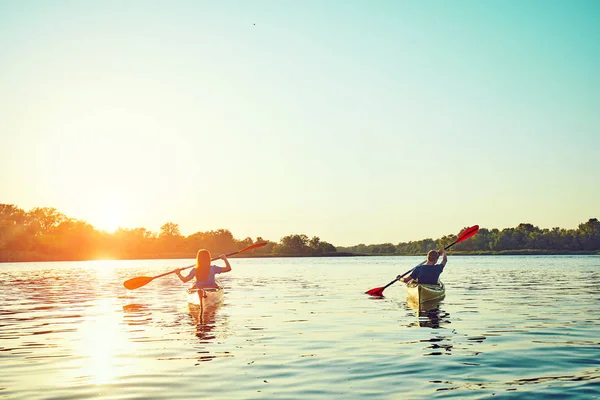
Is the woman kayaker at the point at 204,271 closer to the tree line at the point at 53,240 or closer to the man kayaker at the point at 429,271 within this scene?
the man kayaker at the point at 429,271

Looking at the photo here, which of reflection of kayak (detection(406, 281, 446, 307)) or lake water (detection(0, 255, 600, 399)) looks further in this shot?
reflection of kayak (detection(406, 281, 446, 307))

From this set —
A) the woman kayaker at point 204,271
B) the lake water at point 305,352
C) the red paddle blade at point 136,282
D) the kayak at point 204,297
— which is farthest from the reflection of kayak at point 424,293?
the red paddle blade at point 136,282

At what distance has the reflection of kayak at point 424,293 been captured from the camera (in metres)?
23.1

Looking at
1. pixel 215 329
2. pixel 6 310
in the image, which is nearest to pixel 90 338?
pixel 215 329

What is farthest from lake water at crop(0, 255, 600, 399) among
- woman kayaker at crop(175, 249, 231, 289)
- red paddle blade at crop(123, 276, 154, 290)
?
red paddle blade at crop(123, 276, 154, 290)

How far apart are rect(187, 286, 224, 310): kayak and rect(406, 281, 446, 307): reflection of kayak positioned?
290 inches

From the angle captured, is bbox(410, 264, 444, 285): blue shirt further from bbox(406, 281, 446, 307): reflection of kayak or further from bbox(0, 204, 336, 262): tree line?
bbox(0, 204, 336, 262): tree line

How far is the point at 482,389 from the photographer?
9430 millimetres

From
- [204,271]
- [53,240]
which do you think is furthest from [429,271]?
[53,240]

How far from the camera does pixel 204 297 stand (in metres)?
22.8

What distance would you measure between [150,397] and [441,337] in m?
8.01

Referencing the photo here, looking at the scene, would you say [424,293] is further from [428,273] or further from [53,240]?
[53,240]

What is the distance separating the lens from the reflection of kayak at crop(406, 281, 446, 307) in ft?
75.7

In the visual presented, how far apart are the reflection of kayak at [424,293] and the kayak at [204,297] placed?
7.37 meters
